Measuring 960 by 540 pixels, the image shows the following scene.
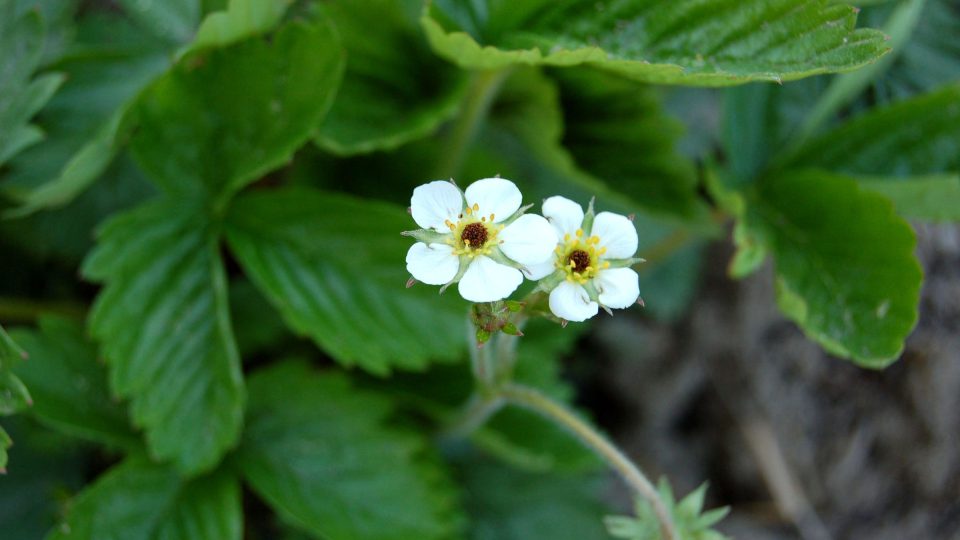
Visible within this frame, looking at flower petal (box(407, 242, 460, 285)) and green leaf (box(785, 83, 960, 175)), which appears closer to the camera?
flower petal (box(407, 242, 460, 285))

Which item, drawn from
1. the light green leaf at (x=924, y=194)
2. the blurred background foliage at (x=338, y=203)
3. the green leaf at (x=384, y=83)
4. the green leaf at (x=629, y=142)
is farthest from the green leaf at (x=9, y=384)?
the light green leaf at (x=924, y=194)

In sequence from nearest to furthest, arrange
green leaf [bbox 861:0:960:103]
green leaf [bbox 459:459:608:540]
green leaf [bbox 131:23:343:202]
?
1. green leaf [bbox 131:23:343:202]
2. green leaf [bbox 861:0:960:103]
3. green leaf [bbox 459:459:608:540]

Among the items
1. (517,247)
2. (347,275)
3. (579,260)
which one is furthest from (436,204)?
(347,275)

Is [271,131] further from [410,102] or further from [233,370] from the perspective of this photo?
[233,370]

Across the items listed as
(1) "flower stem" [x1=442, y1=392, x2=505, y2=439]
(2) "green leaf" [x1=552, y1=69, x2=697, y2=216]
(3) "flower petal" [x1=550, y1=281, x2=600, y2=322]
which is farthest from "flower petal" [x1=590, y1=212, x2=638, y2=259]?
(2) "green leaf" [x1=552, y1=69, x2=697, y2=216]

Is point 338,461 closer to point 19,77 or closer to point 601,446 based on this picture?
point 601,446

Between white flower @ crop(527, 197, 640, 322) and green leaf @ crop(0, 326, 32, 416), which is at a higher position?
white flower @ crop(527, 197, 640, 322)

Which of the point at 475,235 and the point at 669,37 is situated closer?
the point at 475,235

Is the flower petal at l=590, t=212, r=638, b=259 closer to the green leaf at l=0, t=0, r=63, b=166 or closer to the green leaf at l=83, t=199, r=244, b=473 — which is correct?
the green leaf at l=83, t=199, r=244, b=473
